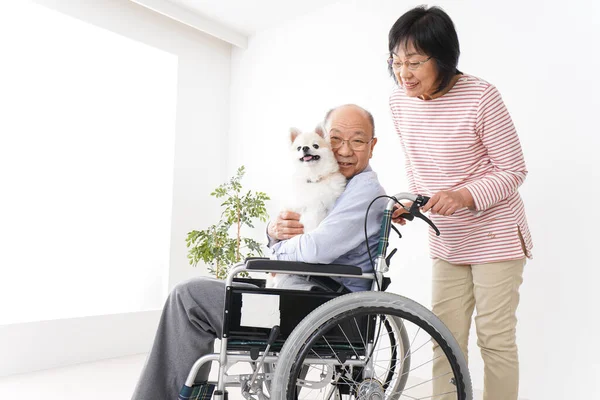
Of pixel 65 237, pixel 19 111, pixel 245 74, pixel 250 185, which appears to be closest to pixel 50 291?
pixel 65 237

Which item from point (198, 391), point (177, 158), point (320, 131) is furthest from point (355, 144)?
point (177, 158)

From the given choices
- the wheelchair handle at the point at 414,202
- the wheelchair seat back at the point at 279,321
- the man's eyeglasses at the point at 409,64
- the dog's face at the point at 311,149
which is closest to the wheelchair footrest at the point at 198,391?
the wheelchair seat back at the point at 279,321

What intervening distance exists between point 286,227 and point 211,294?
0.36 metres

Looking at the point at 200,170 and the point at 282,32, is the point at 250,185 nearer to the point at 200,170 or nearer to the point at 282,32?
the point at 200,170

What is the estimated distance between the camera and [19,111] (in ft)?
10.4

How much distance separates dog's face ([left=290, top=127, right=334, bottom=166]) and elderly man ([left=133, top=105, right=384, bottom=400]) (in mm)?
196

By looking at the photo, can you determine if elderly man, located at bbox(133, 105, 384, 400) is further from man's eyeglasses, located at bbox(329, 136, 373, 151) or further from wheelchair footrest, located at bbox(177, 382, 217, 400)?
man's eyeglasses, located at bbox(329, 136, 373, 151)

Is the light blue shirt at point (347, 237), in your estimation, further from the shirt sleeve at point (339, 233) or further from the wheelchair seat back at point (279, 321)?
the wheelchair seat back at point (279, 321)

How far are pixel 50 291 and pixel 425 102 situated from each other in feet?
9.81

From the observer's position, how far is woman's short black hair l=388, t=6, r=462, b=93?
1.37 metres

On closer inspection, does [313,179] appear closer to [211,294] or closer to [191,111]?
→ [211,294]

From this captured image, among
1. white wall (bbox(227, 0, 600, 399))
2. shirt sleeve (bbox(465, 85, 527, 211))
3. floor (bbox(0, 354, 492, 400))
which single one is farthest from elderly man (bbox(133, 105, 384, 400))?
white wall (bbox(227, 0, 600, 399))

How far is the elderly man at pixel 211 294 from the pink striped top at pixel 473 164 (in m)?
0.23

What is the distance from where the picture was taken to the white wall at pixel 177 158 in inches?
113
